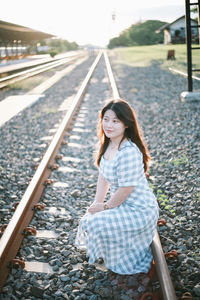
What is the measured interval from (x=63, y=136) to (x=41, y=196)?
226 cm

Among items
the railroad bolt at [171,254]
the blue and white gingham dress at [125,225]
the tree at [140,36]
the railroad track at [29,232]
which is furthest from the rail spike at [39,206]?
the tree at [140,36]

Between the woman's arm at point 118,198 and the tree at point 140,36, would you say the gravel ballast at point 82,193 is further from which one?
the tree at point 140,36

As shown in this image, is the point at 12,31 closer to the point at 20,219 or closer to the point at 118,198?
the point at 20,219

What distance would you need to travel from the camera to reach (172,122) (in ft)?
21.2

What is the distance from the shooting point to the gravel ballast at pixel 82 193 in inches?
95.7

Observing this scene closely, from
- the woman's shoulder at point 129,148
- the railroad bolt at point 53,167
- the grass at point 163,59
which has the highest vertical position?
the grass at point 163,59

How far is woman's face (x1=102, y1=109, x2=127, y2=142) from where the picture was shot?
8.08ft

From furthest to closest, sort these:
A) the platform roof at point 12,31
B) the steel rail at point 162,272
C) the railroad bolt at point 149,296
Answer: the platform roof at point 12,31 → the railroad bolt at point 149,296 → the steel rail at point 162,272

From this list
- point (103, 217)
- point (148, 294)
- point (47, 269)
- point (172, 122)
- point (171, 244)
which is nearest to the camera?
point (148, 294)

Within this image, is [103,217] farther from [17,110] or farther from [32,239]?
[17,110]

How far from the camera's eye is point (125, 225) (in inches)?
93.2

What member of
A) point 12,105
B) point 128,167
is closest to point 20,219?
point 128,167

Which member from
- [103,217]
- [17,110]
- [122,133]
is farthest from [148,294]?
[17,110]

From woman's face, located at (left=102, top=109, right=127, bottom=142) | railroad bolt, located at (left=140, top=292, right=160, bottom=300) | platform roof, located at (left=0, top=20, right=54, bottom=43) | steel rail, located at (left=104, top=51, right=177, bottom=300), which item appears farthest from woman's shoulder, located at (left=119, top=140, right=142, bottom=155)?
platform roof, located at (left=0, top=20, right=54, bottom=43)
